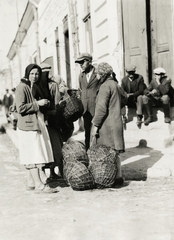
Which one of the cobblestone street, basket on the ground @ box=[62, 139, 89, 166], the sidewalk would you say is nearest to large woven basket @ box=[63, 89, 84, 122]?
basket on the ground @ box=[62, 139, 89, 166]

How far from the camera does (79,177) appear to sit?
21.4ft

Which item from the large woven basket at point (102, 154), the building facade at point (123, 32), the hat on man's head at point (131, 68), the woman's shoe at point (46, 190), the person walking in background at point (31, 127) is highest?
the building facade at point (123, 32)

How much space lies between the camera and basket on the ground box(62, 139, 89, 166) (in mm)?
6914

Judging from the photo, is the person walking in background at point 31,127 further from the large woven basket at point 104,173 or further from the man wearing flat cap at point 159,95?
the man wearing flat cap at point 159,95

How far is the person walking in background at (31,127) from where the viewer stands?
21.0 feet

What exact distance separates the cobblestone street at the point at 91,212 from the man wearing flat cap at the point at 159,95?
104 inches

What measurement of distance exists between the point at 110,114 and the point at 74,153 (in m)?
0.74

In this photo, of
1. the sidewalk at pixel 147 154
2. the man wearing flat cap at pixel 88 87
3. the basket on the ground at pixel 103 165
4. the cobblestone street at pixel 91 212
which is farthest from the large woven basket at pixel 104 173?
the man wearing flat cap at pixel 88 87

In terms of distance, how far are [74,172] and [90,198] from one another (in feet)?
2.00

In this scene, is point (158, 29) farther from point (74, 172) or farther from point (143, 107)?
point (74, 172)

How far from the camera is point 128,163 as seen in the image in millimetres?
8375

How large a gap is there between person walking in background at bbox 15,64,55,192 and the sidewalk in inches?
59.9

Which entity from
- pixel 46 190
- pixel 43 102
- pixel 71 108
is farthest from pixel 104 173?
pixel 43 102

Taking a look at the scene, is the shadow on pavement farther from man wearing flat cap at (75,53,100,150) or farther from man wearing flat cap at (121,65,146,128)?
man wearing flat cap at (75,53,100,150)
